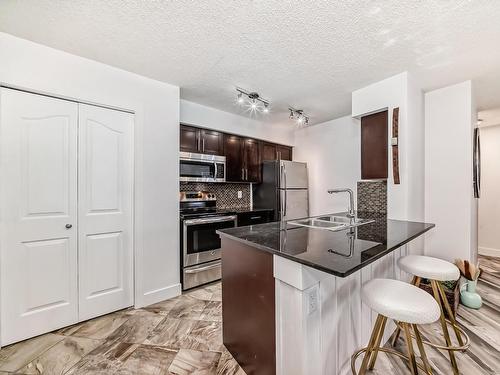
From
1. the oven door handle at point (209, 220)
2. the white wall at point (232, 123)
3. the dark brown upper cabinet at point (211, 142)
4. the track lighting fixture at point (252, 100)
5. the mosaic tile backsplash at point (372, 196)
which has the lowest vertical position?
the oven door handle at point (209, 220)

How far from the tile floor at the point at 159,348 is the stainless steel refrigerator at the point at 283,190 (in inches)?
79.2

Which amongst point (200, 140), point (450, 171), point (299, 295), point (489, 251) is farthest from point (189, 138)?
point (489, 251)

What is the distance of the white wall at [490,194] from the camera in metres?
4.14

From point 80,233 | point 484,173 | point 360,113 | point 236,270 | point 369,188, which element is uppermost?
point 360,113

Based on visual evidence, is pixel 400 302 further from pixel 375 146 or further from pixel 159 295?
pixel 159 295

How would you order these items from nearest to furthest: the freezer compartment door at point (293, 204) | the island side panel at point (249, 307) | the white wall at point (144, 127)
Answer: the island side panel at point (249, 307) < the white wall at point (144, 127) < the freezer compartment door at point (293, 204)

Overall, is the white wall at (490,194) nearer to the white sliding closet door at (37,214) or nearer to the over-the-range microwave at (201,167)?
the over-the-range microwave at (201,167)

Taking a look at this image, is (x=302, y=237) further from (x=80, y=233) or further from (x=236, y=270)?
(x=80, y=233)

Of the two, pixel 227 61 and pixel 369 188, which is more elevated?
pixel 227 61

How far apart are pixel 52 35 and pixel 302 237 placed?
2542 millimetres

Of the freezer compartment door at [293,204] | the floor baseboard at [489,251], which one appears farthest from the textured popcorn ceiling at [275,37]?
the floor baseboard at [489,251]

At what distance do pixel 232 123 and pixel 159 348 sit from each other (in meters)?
3.09

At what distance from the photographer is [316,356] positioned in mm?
1182

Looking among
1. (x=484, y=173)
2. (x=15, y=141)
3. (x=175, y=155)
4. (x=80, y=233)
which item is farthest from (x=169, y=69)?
(x=484, y=173)
